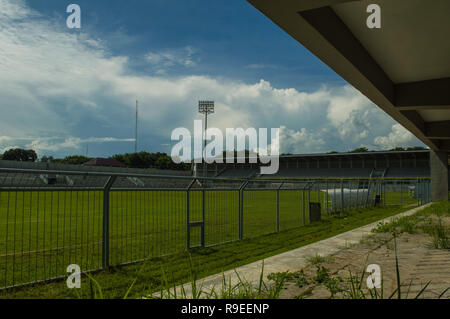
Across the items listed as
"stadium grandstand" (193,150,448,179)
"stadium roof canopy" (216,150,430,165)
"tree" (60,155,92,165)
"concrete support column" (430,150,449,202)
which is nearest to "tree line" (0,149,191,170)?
"tree" (60,155,92,165)

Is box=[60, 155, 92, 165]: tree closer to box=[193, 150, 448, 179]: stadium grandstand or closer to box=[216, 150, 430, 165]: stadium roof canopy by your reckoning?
box=[193, 150, 448, 179]: stadium grandstand

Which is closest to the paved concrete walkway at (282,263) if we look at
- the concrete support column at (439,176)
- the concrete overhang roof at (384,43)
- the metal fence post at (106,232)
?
the metal fence post at (106,232)

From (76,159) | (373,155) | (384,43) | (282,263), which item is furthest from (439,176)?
(76,159)

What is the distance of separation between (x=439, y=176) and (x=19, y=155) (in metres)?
124

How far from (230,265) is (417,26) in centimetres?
528

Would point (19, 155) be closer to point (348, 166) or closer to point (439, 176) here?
point (348, 166)

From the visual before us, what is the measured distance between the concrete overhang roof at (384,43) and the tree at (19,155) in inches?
4892

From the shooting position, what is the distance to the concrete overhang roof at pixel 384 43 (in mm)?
4594

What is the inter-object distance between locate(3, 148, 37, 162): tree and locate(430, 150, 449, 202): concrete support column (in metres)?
119

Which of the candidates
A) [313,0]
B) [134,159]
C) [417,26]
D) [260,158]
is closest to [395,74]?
[417,26]

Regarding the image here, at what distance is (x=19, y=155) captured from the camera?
11519 centimetres

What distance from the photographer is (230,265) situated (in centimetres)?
643

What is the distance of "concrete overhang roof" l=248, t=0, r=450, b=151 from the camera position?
4594 millimetres
